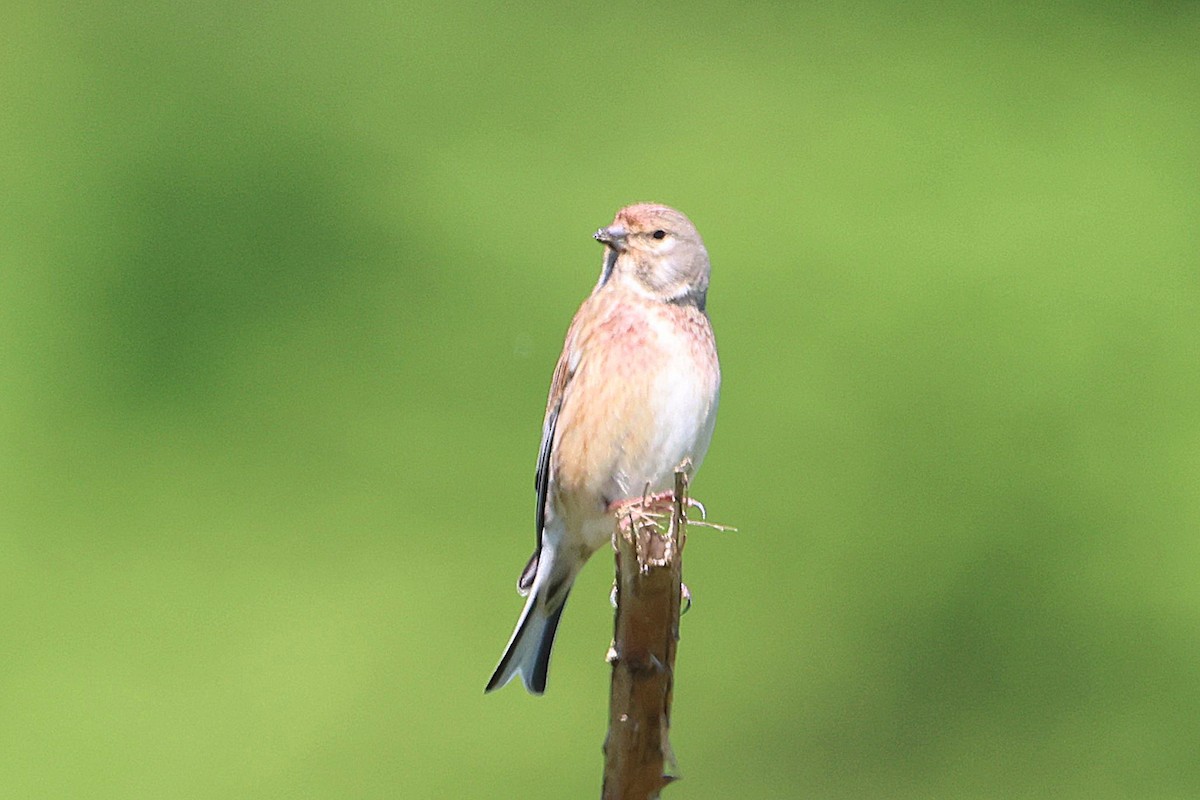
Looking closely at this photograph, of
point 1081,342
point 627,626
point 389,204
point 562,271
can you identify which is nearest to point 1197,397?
point 1081,342

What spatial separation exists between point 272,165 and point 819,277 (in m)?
1.49

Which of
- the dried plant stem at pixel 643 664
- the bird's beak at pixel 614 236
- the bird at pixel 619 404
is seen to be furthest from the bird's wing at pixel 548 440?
the dried plant stem at pixel 643 664

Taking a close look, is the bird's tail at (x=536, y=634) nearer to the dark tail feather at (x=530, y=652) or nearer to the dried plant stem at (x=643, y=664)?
the dark tail feather at (x=530, y=652)

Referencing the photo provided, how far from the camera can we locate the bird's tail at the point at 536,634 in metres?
2.54

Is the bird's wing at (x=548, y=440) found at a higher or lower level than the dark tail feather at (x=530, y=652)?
higher

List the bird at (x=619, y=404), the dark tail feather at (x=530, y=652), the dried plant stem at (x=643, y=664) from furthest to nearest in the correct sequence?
the dark tail feather at (x=530, y=652)
the bird at (x=619, y=404)
the dried plant stem at (x=643, y=664)

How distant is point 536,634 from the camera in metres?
2.56

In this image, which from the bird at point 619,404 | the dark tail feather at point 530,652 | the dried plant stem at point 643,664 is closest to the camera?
the dried plant stem at point 643,664

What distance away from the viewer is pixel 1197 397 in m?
3.78

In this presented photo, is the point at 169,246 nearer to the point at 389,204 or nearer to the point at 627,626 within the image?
the point at 389,204

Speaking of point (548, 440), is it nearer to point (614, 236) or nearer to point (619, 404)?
point (619, 404)

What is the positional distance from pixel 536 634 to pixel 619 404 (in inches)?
17.1

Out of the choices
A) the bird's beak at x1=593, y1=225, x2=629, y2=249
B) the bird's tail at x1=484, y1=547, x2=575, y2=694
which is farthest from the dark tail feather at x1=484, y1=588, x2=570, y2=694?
the bird's beak at x1=593, y1=225, x2=629, y2=249

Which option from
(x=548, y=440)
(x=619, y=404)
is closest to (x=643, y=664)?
(x=619, y=404)
